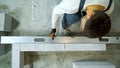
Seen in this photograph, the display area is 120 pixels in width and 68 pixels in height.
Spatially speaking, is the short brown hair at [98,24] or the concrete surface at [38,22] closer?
the short brown hair at [98,24]

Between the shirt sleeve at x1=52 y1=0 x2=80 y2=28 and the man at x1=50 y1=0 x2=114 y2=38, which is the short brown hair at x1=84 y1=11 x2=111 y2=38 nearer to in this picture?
the man at x1=50 y1=0 x2=114 y2=38

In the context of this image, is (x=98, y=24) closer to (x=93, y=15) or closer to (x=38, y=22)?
(x=93, y=15)

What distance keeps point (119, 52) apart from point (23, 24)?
3.49 ft

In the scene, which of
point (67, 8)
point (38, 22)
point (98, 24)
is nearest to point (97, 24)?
point (98, 24)

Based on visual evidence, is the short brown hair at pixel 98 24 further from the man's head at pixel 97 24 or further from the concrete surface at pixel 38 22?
the concrete surface at pixel 38 22

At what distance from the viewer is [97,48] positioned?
1385 mm

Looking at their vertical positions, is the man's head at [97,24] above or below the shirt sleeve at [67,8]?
below

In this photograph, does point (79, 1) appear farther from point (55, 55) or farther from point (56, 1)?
point (55, 55)

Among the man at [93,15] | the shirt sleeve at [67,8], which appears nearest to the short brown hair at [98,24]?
the man at [93,15]

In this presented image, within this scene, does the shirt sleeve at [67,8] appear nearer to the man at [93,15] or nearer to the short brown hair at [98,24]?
the man at [93,15]

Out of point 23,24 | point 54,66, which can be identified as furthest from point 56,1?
point 54,66

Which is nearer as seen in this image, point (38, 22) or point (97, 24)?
point (97, 24)

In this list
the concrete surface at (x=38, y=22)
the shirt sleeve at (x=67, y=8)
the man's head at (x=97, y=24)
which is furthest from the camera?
the concrete surface at (x=38, y=22)

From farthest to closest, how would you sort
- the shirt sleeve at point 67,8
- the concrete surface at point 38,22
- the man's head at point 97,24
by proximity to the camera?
the concrete surface at point 38,22, the shirt sleeve at point 67,8, the man's head at point 97,24
